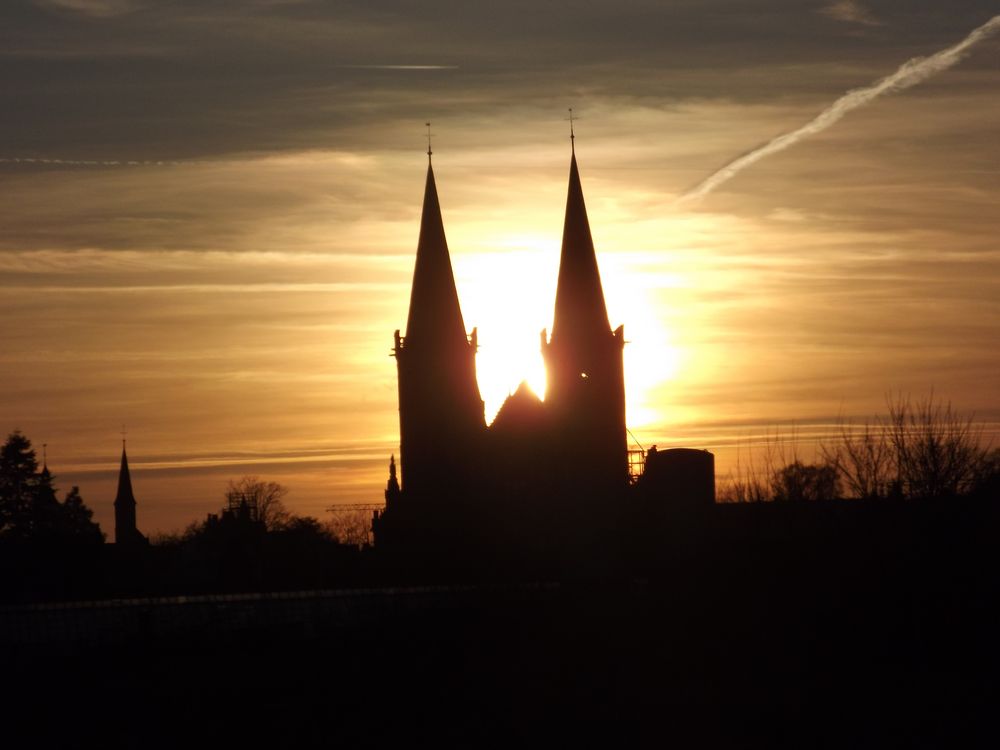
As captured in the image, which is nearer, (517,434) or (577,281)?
(577,281)

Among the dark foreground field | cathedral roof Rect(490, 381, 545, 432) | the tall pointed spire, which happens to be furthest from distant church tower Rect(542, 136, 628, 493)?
the dark foreground field

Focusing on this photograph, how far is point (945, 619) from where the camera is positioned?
132ft

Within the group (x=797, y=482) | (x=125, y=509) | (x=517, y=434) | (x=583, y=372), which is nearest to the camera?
(x=797, y=482)

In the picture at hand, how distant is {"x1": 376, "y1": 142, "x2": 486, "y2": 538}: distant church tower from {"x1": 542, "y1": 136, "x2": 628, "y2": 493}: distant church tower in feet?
15.6

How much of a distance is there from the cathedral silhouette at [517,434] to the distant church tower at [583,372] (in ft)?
0.19

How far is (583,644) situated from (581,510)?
4954cm

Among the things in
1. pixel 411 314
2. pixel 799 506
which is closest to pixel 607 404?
pixel 411 314

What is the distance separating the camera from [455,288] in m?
90.1

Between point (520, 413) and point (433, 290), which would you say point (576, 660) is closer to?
point (433, 290)

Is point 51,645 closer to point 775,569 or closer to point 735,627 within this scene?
point 735,627

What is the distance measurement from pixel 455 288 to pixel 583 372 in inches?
339

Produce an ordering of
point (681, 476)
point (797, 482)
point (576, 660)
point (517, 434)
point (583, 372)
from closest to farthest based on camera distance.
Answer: point (576, 660) → point (797, 482) → point (681, 476) → point (583, 372) → point (517, 434)

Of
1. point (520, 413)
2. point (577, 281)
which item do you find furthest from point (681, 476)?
Answer: point (520, 413)

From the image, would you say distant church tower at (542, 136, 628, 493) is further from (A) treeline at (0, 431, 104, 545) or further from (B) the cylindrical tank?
(A) treeline at (0, 431, 104, 545)
